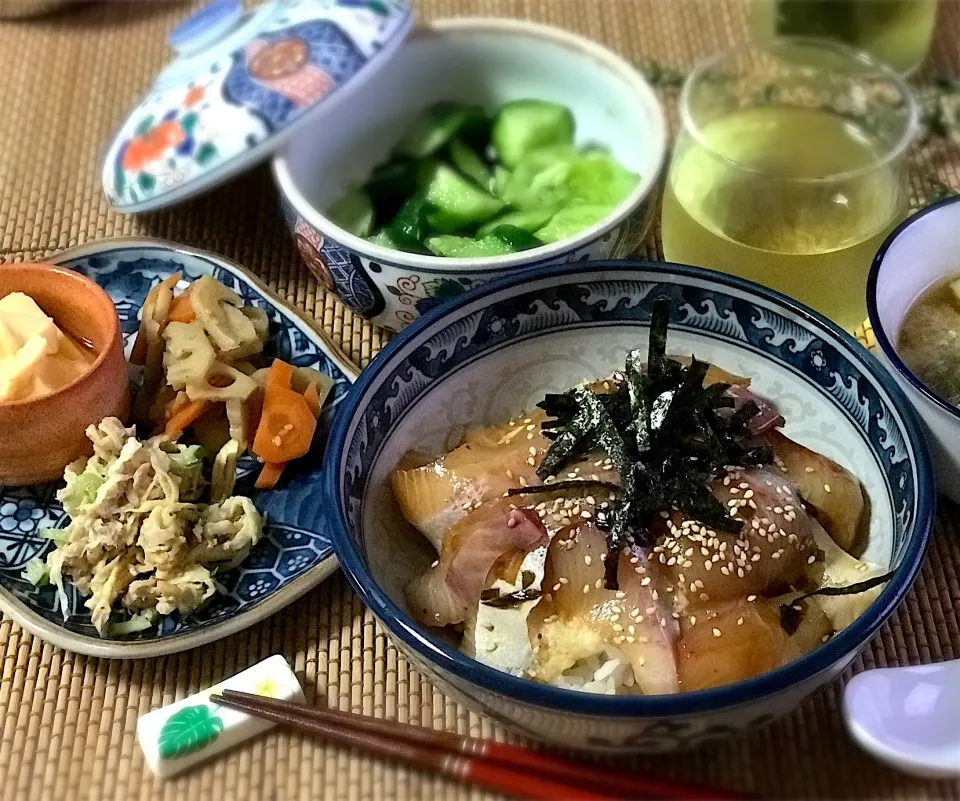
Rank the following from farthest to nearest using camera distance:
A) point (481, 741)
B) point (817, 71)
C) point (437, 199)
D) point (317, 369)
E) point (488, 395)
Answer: point (817, 71) < point (437, 199) < point (317, 369) < point (488, 395) < point (481, 741)

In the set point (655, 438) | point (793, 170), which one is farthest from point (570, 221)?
point (655, 438)

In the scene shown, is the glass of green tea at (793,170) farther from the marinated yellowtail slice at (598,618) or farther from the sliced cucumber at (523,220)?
the marinated yellowtail slice at (598,618)

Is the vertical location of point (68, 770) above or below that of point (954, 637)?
above

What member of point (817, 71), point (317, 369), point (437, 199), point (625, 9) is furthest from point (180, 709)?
point (625, 9)

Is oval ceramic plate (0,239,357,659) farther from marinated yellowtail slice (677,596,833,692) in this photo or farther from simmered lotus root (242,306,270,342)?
marinated yellowtail slice (677,596,833,692)

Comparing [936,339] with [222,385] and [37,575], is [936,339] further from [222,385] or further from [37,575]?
[37,575]

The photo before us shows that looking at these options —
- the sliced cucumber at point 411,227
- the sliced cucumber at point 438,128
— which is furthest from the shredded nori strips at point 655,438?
the sliced cucumber at point 438,128

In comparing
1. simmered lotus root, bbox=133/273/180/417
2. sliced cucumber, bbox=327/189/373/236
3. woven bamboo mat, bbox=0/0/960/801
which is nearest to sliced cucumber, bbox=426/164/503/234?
sliced cucumber, bbox=327/189/373/236

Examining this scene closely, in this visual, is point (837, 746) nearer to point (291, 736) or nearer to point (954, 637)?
point (954, 637)
